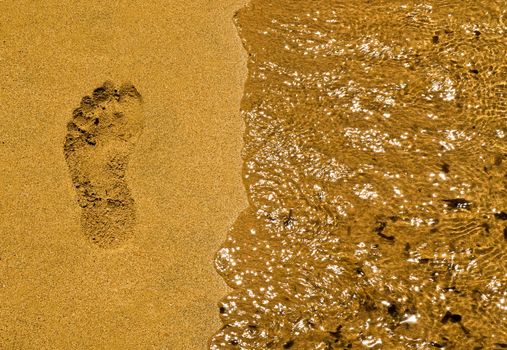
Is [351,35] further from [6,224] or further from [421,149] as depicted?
[6,224]

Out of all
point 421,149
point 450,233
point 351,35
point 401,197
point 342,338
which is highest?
point 351,35

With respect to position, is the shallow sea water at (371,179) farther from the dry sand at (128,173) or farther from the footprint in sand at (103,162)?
the footprint in sand at (103,162)

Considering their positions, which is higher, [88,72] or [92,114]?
[88,72]

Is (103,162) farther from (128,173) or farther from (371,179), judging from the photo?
(371,179)

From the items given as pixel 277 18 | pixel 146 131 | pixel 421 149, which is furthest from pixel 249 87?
pixel 421 149

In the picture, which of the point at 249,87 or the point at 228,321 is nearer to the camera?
the point at 228,321
